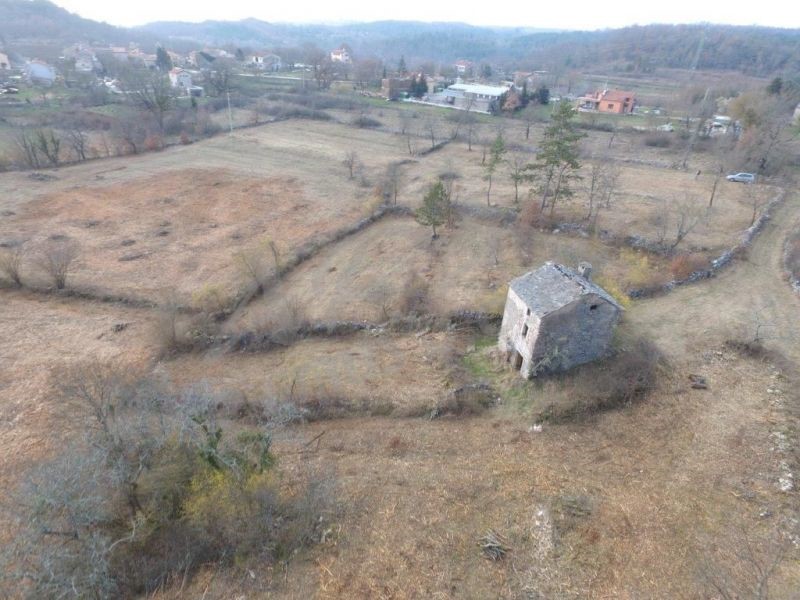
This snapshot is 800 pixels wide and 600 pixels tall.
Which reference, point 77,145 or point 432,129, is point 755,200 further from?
point 77,145

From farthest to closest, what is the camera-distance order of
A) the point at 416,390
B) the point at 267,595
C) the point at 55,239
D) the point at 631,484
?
the point at 55,239
the point at 416,390
the point at 631,484
the point at 267,595

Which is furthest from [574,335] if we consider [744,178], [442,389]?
[744,178]

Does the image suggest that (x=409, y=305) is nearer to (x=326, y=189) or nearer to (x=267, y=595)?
(x=267, y=595)

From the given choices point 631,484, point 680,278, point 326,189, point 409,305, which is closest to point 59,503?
point 631,484

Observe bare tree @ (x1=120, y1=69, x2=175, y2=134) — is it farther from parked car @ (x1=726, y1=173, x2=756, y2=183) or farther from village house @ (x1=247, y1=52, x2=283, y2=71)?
parked car @ (x1=726, y1=173, x2=756, y2=183)

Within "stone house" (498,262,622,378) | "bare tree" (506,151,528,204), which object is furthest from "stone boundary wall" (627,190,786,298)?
"bare tree" (506,151,528,204)
